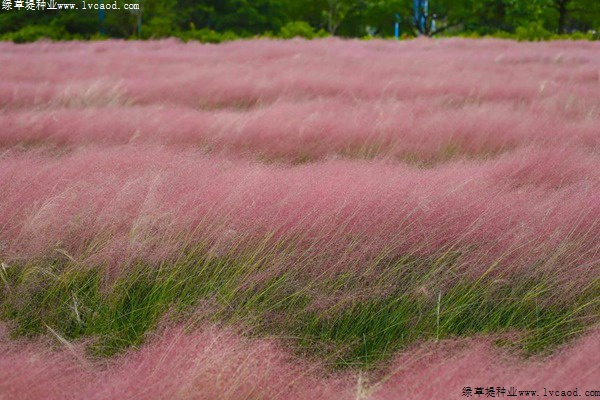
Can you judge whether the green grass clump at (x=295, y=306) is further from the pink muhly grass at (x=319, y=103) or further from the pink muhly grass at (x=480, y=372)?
the pink muhly grass at (x=319, y=103)

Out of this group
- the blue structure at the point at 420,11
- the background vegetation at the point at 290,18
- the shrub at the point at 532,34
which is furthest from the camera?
the blue structure at the point at 420,11

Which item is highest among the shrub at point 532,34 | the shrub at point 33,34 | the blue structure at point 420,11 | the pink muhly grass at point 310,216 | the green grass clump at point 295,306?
the blue structure at point 420,11

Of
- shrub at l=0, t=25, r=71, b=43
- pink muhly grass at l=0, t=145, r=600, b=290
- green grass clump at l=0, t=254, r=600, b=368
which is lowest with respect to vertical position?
green grass clump at l=0, t=254, r=600, b=368

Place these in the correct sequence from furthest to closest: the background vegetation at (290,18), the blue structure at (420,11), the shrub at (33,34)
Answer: the blue structure at (420,11) < the background vegetation at (290,18) < the shrub at (33,34)

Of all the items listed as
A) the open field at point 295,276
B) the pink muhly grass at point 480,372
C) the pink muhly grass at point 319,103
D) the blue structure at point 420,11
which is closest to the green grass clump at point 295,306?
the open field at point 295,276

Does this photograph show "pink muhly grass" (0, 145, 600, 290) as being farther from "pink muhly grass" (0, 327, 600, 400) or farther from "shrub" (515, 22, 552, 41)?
"shrub" (515, 22, 552, 41)

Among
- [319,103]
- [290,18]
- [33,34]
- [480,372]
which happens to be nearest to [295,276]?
[480,372]

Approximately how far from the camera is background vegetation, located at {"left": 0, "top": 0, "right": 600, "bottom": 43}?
19.8m

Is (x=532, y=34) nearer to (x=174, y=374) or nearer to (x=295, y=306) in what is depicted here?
(x=295, y=306)

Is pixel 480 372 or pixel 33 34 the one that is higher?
pixel 33 34

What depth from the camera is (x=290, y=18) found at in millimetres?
31641

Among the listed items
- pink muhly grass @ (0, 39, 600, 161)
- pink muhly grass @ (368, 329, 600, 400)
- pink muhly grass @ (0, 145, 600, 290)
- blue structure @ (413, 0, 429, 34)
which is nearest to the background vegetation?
blue structure @ (413, 0, 429, 34)

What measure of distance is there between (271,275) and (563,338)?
99 centimetres

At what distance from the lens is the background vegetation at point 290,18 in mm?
19750
